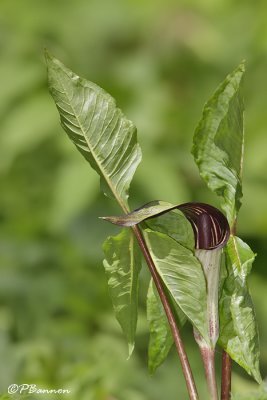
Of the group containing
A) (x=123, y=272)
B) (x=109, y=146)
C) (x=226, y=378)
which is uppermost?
(x=109, y=146)

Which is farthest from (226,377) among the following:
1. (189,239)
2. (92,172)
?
(92,172)

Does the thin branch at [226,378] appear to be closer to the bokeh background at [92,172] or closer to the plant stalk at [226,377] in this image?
the plant stalk at [226,377]

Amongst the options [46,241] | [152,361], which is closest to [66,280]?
[46,241]

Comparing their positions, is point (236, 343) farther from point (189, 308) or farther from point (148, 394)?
point (148, 394)

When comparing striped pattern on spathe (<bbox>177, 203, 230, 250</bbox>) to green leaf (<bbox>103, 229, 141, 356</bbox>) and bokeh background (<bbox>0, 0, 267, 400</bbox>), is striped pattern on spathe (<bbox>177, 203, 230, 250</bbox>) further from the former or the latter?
bokeh background (<bbox>0, 0, 267, 400</bbox>)

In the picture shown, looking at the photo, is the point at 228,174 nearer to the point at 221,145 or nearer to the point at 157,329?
the point at 221,145
